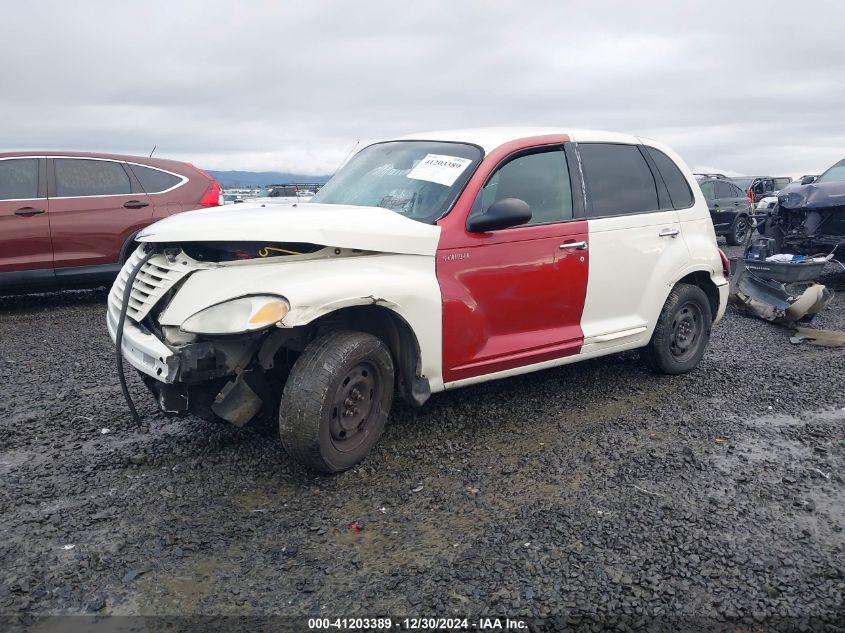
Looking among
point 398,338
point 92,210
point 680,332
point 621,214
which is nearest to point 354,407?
point 398,338

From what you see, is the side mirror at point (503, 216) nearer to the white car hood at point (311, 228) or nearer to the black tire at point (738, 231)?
the white car hood at point (311, 228)

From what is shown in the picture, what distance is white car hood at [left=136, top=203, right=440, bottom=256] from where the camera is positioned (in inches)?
140

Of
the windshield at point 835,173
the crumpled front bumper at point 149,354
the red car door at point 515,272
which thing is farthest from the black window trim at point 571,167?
the windshield at point 835,173

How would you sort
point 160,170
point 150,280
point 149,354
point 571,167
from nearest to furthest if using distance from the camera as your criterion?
point 149,354 → point 150,280 → point 571,167 → point 160,170

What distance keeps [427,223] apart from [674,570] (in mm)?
2186

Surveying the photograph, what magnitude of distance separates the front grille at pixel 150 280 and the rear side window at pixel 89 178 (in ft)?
16.4

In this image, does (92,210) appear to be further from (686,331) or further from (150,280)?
(686,331)

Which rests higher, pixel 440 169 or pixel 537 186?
pixel 440 169

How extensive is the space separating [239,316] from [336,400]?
67 cm

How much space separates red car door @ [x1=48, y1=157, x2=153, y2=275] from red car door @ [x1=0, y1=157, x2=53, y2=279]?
10 cm

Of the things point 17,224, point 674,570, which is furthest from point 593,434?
point 17,224

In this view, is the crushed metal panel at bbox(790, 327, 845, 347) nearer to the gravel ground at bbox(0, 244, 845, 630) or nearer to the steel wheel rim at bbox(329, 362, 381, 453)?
the gravel ground at bbox(0, 244, 845, 630)

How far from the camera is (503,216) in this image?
13.1 feet

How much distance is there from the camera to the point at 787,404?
512 centimetres
